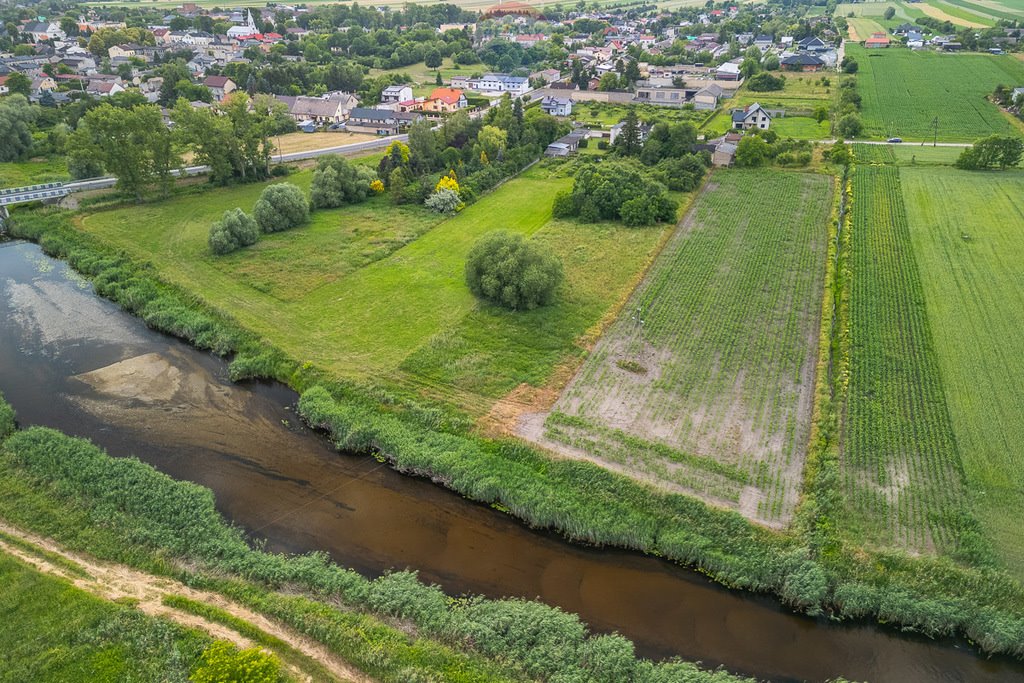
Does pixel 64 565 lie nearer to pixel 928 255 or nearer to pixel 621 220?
pixel 621 220

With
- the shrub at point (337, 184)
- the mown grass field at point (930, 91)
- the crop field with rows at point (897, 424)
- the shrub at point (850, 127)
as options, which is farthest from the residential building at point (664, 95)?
the crop field with rows at point (897, 424)

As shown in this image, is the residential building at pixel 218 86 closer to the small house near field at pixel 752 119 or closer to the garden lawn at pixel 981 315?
the small house near field at pixel 752 119

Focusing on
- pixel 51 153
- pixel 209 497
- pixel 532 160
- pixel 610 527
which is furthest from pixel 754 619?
pixel 51 153

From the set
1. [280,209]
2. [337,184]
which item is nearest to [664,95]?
[337,184]

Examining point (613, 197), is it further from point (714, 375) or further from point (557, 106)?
point (557, 106)

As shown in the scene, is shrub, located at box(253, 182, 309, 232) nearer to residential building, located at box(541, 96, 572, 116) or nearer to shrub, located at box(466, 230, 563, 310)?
shrub, located at box(466, 230, 563, 310)

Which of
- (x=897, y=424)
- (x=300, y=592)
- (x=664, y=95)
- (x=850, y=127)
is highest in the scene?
(x=664, y=95)
